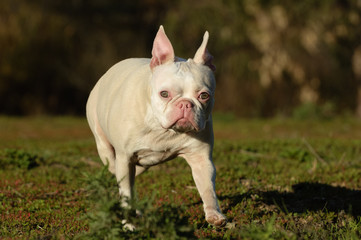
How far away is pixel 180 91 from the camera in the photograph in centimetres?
453

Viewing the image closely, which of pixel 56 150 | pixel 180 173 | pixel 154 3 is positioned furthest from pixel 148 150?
pixel 154 3

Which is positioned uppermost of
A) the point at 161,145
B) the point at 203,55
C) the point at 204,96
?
the point at 203,55

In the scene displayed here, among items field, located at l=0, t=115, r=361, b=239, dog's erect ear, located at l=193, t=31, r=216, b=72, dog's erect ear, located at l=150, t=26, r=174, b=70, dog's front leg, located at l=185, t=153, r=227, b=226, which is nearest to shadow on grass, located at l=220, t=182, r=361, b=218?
field, located at l=0, t=115, r=361, b=239

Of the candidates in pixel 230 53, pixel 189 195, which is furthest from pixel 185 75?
pixel 230 53

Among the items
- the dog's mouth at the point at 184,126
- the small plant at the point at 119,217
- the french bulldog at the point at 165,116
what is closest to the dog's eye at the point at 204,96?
the french bulldog at the point at 165,116

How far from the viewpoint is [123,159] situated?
5.02m

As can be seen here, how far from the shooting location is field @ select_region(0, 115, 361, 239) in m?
3.78

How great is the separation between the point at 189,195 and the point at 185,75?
2.23 metres

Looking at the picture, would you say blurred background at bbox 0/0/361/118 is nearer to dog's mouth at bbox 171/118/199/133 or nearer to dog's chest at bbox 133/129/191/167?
dog's chest at bbox 133/129/191/167

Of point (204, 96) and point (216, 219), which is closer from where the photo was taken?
point (216, 219)

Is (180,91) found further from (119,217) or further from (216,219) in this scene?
A: (119,217)

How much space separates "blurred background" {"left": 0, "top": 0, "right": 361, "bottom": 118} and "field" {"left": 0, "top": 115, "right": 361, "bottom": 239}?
9.56 m

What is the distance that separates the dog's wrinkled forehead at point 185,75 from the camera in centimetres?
450

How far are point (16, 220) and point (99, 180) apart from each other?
1.97 metres
